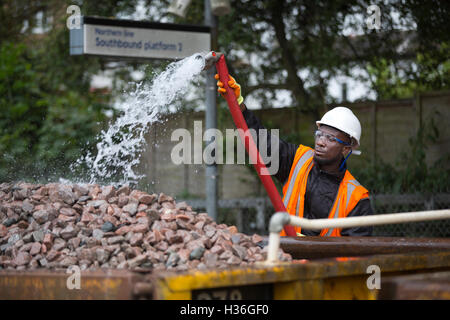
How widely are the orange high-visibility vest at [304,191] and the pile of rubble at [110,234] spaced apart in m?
1.28

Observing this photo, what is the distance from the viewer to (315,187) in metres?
4.31

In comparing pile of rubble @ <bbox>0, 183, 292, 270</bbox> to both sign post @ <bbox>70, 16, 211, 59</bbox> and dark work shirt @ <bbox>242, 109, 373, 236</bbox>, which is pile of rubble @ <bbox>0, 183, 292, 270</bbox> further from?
sign post @ <bbox>70, 16, 211, 59</bbox>

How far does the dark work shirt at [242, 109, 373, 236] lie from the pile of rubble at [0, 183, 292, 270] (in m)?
1.33

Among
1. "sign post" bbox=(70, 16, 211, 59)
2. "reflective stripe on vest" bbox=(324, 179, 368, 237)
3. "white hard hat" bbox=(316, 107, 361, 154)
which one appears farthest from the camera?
"sign post" bbox=(70, 16, 211, 59)

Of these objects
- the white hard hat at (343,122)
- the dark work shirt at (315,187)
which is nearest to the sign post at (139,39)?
the dark work shirt at (315,187)

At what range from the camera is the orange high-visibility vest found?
4.15 meters

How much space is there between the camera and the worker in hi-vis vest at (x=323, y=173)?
13.7 feet

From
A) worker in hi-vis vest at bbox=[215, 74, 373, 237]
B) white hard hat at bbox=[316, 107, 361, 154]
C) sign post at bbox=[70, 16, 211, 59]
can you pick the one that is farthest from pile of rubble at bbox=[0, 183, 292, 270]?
sign post at bbox=[70, 16, 211, 59]

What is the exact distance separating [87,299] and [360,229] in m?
2.22

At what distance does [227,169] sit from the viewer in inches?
361

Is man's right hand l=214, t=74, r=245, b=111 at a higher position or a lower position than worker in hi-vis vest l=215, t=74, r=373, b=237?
higher
